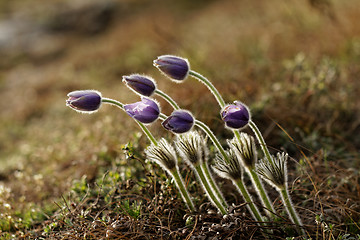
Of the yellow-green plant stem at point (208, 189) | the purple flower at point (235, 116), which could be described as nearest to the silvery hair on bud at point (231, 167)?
the yellow-green plant stem at point (208, 189)

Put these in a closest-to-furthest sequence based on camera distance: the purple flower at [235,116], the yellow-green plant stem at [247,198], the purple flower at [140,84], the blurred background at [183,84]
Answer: the purple flower at [235,116] → the purple flower at [140,84] → the yellow-green plant stem at [247,198] → the blurred background at [183,84]

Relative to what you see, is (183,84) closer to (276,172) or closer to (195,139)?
(195,139)

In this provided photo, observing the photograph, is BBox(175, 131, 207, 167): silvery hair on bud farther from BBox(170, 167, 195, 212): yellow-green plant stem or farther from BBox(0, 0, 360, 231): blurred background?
BBox(0, 0, 360, 231): blurred background

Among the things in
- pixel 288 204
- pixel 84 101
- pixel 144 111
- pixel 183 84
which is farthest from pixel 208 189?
pixel 183 84

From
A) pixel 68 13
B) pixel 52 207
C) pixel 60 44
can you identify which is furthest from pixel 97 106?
pixel 68 13

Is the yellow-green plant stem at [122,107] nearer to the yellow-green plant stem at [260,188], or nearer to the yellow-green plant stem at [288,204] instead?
the yellow-green plant stem at [260,188]
